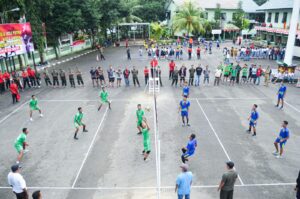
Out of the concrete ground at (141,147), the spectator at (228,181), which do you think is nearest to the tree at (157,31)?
the concrete ground at (141,147)

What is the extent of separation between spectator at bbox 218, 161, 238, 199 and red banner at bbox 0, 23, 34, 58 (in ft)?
72.7

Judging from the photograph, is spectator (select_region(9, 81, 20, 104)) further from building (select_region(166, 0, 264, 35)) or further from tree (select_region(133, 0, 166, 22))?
tree (select_region(133, 0, 166, 22))

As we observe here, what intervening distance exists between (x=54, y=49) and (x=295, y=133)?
106 feet

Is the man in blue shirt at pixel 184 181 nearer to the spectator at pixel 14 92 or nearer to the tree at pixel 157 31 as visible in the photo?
the spectator at pixel 14 92

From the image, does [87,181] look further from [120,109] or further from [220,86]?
[220,86]

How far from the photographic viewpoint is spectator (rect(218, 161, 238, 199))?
304 inches

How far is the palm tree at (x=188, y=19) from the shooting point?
4847cm

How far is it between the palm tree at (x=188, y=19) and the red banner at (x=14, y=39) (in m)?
29.0

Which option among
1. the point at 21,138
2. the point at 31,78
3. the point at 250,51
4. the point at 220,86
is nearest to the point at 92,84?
the point at 31,78

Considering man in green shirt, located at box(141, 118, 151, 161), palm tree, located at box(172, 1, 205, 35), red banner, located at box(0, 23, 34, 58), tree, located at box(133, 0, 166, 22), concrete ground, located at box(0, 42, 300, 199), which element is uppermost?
tree, located at box(133, 0, 166, 22)

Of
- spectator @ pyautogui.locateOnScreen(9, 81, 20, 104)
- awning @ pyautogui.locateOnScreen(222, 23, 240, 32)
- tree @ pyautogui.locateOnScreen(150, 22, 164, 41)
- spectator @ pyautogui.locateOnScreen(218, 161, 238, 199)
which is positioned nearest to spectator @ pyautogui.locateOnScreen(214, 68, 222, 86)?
spectator @ pyautogui.locateOnScreen(9, 81, 20, 104)

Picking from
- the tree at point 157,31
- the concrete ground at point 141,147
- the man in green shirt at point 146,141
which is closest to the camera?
the concrete ground at point 141,147

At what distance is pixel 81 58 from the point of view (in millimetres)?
38906

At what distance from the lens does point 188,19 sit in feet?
160
